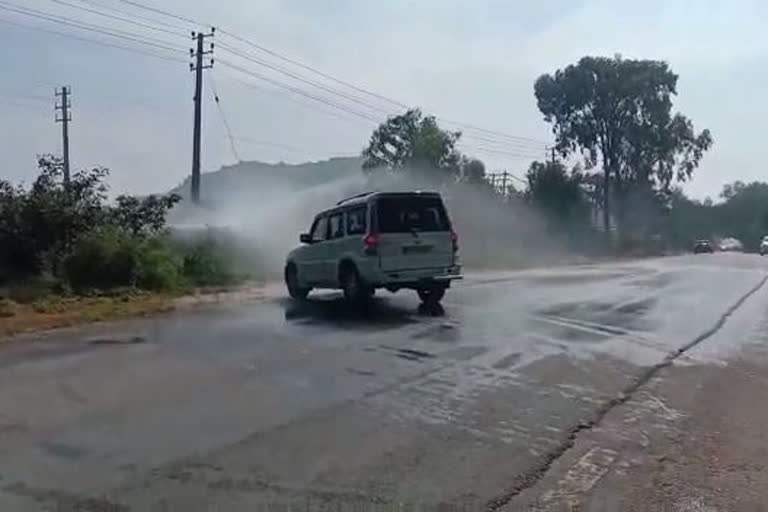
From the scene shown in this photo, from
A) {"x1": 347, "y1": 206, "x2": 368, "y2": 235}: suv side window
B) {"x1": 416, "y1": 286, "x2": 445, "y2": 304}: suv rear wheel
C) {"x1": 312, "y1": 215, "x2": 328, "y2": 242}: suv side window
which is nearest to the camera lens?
{"x1": 347, "y1": 206, "x2": 368, "y2": 235}: suv side window

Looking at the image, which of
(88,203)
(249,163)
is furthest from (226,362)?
(249,163)

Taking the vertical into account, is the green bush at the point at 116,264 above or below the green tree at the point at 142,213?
below

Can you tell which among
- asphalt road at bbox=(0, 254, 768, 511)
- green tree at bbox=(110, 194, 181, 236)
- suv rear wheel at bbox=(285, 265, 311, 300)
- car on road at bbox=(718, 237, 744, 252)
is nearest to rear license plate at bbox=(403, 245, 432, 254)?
asphalt road at bbox=(0, 254, 768, 511)

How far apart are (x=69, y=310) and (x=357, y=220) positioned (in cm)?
568

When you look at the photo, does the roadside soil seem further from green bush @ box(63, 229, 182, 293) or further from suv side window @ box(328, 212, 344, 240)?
suv side window @ box(328, 212, 344, 240)

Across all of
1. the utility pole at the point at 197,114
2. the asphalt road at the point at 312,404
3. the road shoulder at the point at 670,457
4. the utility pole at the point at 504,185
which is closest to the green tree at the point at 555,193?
the utility pole at the point at 504,185

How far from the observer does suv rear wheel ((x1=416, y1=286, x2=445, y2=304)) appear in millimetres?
19391

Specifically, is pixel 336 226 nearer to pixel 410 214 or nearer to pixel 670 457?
pixel 410 214

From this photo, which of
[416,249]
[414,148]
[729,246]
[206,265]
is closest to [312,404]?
[416,249]

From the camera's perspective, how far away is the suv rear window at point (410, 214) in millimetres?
18469

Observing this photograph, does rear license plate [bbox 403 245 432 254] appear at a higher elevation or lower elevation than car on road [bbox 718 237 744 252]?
higher

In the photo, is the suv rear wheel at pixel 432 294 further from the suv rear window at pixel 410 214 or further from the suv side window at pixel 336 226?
Answer: the suv side window at pixel 336 226

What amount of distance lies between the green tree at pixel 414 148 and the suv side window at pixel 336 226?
3357 centimetres

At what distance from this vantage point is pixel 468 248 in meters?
49.7
